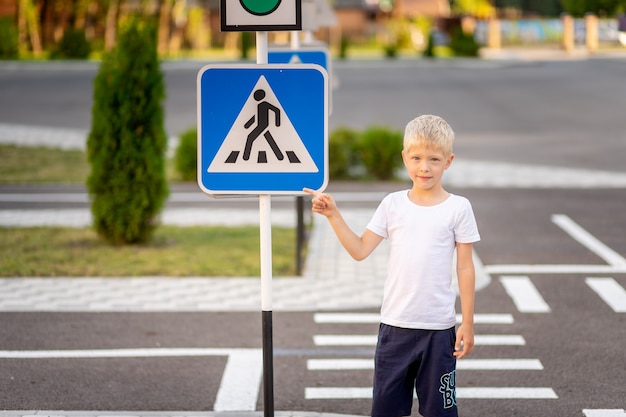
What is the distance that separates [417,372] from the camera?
4.69m

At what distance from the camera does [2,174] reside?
16781mm

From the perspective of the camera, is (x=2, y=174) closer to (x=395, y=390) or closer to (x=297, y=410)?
(x=297, y=410)

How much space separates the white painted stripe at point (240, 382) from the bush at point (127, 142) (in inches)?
160

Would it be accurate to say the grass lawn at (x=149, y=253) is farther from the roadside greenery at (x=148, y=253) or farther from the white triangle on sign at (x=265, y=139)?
the white triangle on sign at (x=265, y=139)

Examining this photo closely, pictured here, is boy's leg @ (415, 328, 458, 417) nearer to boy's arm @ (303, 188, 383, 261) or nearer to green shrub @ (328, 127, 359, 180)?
boy's arm @ (303, 188, 383, 261)

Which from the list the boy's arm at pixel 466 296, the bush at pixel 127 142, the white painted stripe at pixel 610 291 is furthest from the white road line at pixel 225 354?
the bush at pixel 127 142

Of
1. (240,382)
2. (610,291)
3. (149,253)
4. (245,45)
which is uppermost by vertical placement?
(240,382)

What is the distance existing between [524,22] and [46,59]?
35.7m

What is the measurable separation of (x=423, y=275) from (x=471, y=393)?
6.59ft

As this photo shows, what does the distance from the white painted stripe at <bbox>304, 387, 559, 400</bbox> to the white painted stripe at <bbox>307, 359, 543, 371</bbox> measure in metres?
0.43

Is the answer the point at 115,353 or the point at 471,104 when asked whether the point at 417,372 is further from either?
the point at 471,104

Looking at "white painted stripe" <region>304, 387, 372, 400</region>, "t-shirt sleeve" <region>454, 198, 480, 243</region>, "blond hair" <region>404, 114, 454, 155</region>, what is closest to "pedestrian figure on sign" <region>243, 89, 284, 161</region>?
"blond hair" <region>404, 114, 454, 155</region>

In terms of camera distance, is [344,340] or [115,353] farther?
[344,340]

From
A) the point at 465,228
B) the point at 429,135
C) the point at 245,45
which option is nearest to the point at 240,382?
the point at 465,228
